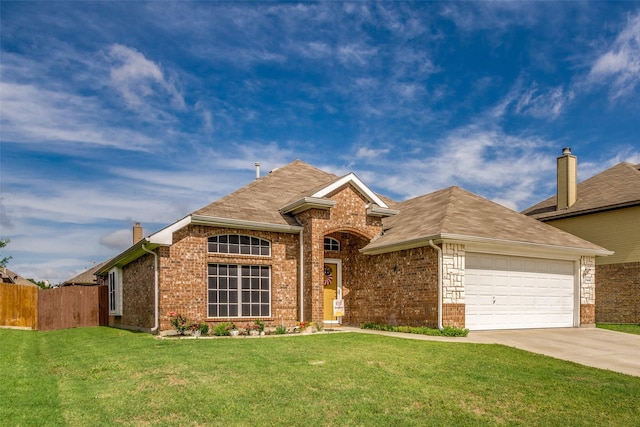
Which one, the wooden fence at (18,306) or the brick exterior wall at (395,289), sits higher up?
the brick exterior wall at (395,289)

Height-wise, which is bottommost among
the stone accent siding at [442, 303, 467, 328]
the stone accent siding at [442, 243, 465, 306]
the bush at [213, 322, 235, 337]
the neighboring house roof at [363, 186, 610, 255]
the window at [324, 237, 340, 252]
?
the bush at [213, 322, 235, 337]

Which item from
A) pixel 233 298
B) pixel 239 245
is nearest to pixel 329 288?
pixel 233 298

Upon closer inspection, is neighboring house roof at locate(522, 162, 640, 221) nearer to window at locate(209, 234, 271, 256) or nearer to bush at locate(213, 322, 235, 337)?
window at locate(209, 234, 271, 256)

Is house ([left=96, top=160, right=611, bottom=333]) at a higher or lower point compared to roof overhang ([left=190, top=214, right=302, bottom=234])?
lower

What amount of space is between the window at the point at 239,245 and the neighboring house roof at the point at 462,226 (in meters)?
3.47

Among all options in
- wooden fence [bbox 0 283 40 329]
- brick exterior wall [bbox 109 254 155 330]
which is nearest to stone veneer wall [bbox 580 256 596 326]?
brick exterior wall [bbox 109 254 155 330]

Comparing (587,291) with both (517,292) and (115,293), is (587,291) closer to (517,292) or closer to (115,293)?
(517,292)

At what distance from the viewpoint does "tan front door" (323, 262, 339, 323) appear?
17.7 meters

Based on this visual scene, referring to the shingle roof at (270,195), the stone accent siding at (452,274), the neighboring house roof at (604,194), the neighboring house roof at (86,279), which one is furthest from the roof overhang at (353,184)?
the neighboring house roof at (86,279)

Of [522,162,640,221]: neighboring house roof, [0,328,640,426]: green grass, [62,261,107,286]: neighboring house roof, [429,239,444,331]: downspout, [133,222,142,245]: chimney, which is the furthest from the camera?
[62,261,107,286]: neighboring house roof

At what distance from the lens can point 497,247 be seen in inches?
588

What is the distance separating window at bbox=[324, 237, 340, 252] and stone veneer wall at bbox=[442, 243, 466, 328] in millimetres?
5093

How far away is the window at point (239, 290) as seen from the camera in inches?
609

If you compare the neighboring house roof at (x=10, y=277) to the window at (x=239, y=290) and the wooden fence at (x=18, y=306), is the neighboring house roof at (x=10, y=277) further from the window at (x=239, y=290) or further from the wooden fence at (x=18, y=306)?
the window at (x=239, y=290)
